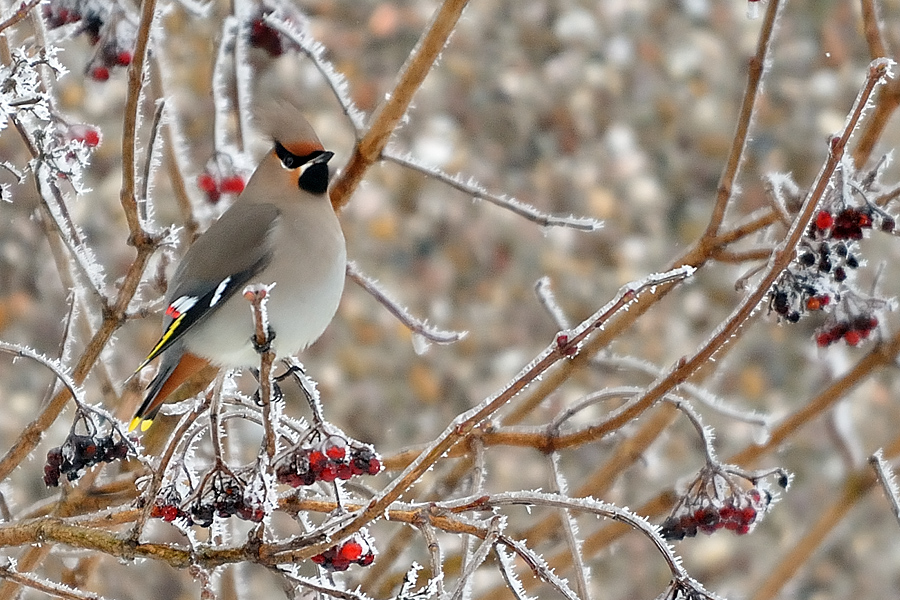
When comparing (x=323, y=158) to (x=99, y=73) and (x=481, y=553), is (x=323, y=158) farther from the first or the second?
(x=481, y=553)

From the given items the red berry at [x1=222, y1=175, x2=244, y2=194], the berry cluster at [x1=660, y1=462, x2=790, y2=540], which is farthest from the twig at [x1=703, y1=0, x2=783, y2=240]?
the red berry at [x1=222, y1=175, x2=244, y2=194]

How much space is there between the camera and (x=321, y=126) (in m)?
3.54

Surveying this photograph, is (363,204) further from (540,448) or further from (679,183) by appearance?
(540,448)

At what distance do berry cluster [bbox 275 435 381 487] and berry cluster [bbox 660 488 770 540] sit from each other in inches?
16.0

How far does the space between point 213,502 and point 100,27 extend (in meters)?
0.68

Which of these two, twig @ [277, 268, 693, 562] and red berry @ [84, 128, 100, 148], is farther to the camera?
red berry @ [84, 128, 100, 148]

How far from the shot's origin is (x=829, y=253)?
112cm

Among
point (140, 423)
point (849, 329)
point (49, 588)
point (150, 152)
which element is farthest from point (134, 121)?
point (849, 329)

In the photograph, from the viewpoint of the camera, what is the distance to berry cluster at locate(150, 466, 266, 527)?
920 mm

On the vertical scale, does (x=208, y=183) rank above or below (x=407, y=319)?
above

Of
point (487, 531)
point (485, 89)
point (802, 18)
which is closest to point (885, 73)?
point (487, 531)

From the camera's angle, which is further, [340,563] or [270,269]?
[270,269]

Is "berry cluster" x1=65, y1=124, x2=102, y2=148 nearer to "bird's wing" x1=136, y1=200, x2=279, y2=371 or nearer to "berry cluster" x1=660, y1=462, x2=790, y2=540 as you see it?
"bird's wing" x1=136, y1=200, x2=279, y2=371

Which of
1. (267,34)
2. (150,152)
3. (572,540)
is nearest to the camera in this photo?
(572,540)
